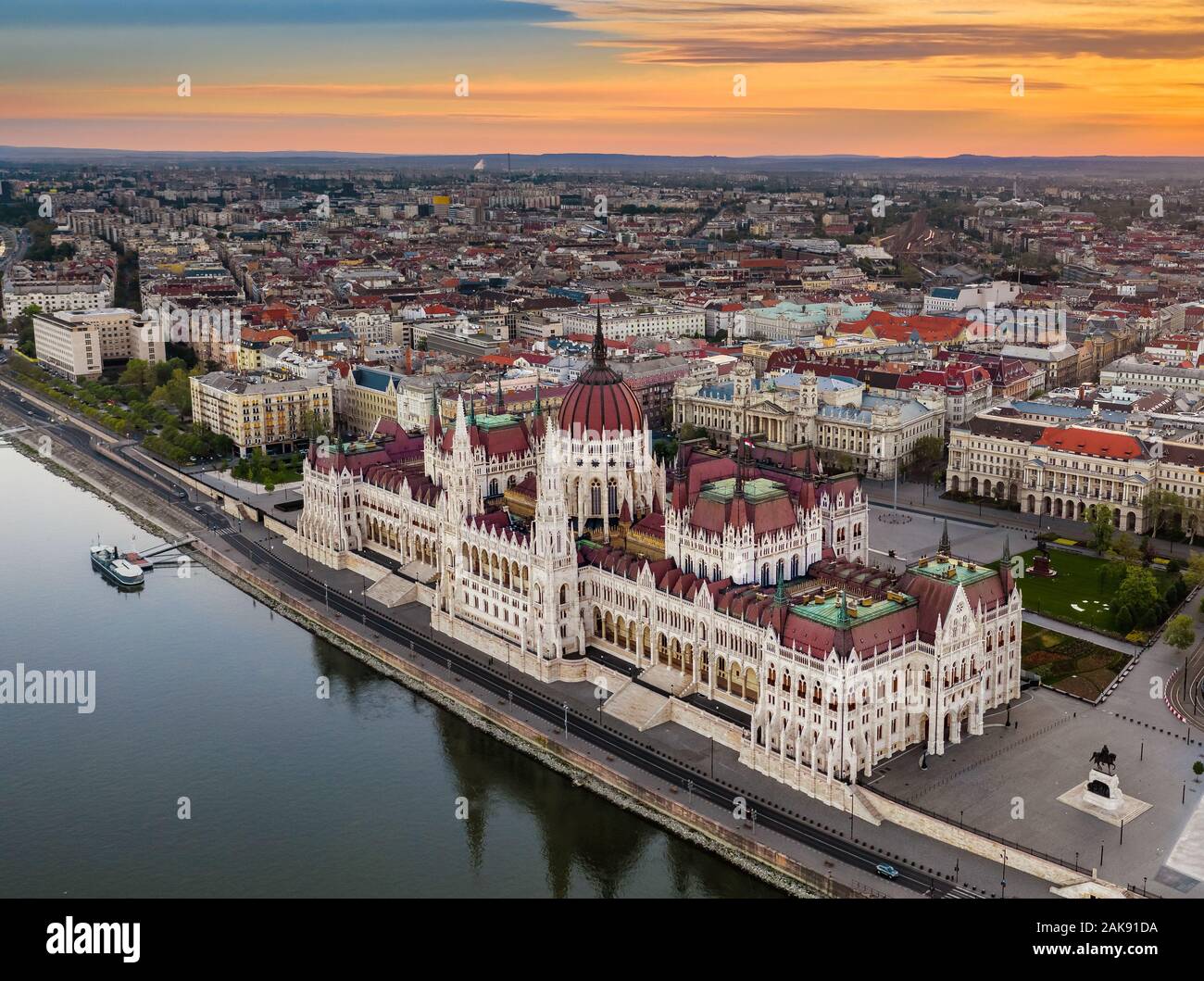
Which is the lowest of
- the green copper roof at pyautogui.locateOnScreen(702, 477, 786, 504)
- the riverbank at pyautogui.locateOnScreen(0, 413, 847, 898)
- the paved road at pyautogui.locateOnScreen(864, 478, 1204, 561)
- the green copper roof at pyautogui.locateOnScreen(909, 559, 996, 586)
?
the riverbank at pyautogui.locateOnScreen(0, 413, 847, 898)

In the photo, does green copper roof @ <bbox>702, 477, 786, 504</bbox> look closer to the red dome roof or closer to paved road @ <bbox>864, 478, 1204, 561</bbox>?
the red dome roof

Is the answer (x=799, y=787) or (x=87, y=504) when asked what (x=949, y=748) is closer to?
(x=799, y=787)

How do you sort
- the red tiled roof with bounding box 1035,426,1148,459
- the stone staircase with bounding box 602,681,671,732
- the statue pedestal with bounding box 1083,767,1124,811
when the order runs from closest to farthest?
the statue pedestal with bounding box 1083,767,1124,811
the stone staircase with bounding box 602,681,671,732
the red tiled roof with bounding box 1035,426,1148,459

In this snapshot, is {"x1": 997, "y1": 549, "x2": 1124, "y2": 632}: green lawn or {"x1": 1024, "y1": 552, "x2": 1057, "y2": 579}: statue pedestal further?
{"x1": 1024, "y1": 552, "x2": 1057, "y2": 579}: statue pedestal

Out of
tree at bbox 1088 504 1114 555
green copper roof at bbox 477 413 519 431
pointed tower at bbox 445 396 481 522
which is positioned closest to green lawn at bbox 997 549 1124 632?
tree at bbox 1088 504 1114 555

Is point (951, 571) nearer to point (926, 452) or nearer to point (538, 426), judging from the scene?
point (538, 426)

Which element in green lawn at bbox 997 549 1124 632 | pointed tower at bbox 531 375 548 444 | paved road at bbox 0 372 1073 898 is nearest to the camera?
paved road at bbox 0 372 1073 898
